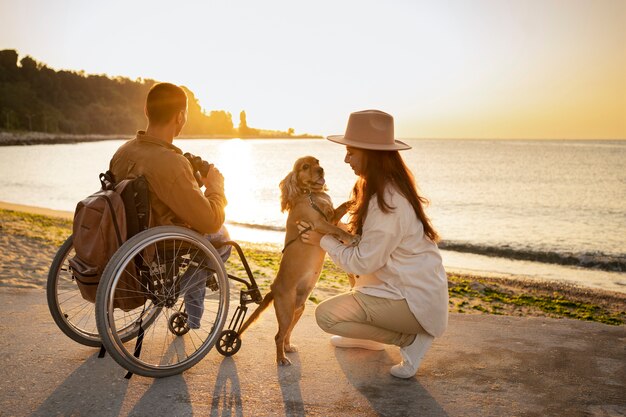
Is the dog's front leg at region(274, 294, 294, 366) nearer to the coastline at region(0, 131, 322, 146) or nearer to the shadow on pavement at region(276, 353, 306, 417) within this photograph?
the shadow on pavement at region(276, 353, 306, 417)

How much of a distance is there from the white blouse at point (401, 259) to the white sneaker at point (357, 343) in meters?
0.61

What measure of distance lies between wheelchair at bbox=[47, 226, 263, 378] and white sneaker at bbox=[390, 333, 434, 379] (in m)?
1.08

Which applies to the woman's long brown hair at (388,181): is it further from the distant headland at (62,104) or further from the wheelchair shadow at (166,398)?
the distant headland at (62,104)

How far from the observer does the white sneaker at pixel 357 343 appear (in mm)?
4117

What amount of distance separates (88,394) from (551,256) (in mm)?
15144

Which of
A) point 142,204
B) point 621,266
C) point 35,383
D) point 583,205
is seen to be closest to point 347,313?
point 142,204

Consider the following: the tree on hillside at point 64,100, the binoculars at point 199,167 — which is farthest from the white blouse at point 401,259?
the tree on hillside at point 64,100

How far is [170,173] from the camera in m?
3.33

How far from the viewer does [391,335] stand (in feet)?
12.3

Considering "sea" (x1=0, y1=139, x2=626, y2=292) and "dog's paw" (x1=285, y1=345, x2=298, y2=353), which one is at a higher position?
"dog's paw" (x1=285, y1=345, x2=298, y2=353)

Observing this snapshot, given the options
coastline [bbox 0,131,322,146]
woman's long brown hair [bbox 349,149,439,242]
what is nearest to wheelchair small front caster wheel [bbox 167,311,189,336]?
woman's long brown hair [bbox 349,149,439,242]

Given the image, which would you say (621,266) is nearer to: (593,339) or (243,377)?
(593,339)

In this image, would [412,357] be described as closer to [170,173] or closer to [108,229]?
[170,173]

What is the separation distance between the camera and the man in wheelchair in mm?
3350
